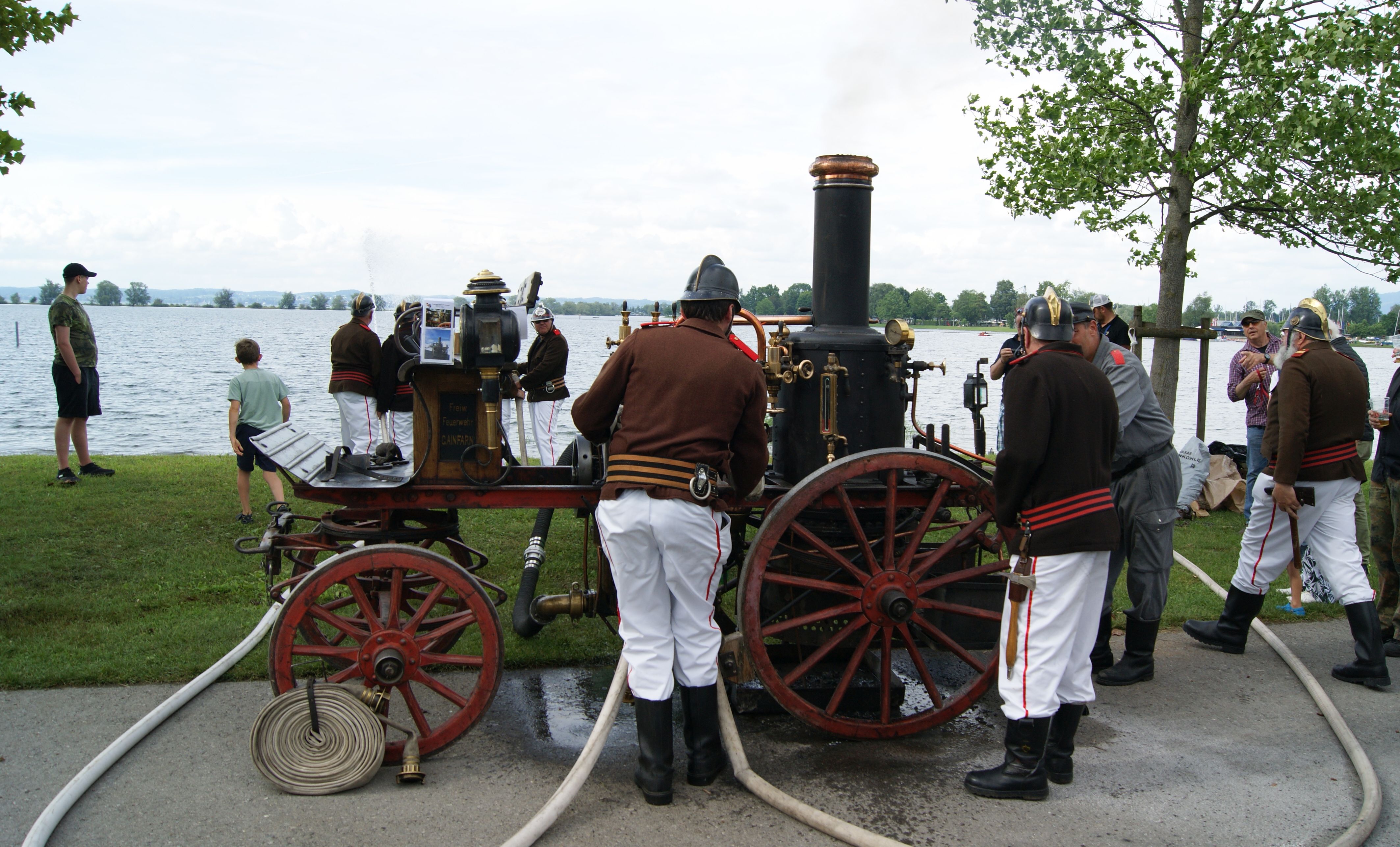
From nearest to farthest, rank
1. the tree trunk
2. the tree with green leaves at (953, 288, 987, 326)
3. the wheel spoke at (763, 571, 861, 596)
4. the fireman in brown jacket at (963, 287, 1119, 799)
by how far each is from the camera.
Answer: the fireman in brown jacket at (963, 287, 1119, 799) → the wheel spoke at (763, 571, 861, 596) → the tree trunk → the tree with green leaves at (953, 288, 987, 326)

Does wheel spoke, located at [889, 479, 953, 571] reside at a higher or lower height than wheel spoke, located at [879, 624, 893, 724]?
higher

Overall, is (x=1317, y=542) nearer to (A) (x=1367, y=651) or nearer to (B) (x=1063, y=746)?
(A) (x=1367, y=651)

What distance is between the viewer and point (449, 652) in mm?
5027

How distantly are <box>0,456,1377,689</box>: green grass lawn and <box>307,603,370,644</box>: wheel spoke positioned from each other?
1189mm

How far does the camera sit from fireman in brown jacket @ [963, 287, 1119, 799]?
368 centimetres

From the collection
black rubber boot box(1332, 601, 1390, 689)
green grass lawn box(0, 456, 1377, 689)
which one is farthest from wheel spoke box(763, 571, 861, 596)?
black rubber boot box(1332, 601, 1390, 689)

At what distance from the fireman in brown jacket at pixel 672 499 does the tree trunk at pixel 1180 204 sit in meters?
6.15

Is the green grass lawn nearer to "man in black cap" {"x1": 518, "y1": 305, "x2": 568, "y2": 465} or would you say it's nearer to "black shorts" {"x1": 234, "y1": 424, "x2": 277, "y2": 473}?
"black shorts" {"x1": 234, "y1": 424, "x2": 277, "y2": 473}

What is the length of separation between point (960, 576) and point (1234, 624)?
88.4 inches

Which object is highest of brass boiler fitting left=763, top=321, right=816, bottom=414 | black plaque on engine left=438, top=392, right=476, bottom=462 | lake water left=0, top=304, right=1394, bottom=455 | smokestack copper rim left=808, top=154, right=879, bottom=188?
smokestack copper rim left=808, top=154, right=879, bottom=188

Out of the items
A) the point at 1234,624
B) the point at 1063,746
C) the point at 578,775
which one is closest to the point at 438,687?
Answer: the point at 578,775

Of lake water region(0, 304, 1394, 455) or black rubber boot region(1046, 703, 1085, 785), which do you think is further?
lake water region(0, 304, 1394, 455)

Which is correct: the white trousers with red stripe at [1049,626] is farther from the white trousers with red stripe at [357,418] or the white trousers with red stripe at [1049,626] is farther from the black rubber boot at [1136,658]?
the white trousers with red stripe at [357,418]

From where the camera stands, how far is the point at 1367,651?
4.95 metres
